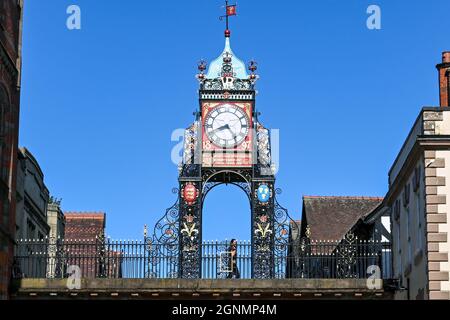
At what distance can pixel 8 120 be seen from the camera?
1291 inches

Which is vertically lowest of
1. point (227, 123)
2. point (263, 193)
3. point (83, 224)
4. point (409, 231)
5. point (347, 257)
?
point (347, 257)

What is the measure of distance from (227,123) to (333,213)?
15582 millimetres

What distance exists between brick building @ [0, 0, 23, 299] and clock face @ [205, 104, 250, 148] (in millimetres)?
7138

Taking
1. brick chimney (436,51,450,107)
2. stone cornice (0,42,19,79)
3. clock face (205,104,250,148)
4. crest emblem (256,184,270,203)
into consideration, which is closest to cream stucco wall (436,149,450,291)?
brick chimney (436,51,450,107)

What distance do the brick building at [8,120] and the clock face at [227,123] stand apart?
23.4ft

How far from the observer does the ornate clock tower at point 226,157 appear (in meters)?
36.5

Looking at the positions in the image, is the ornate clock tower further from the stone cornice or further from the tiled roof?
the tiled roof

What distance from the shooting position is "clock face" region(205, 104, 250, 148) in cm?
3772

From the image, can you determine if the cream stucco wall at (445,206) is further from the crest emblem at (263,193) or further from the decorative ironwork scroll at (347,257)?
the crest emblem at (263,193)

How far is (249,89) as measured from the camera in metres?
37.9

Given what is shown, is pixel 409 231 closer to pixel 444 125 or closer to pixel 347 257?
pixel 347 257

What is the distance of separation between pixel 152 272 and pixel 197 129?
664cm

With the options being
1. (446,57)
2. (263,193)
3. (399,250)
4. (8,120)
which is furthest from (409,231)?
(8,120)
